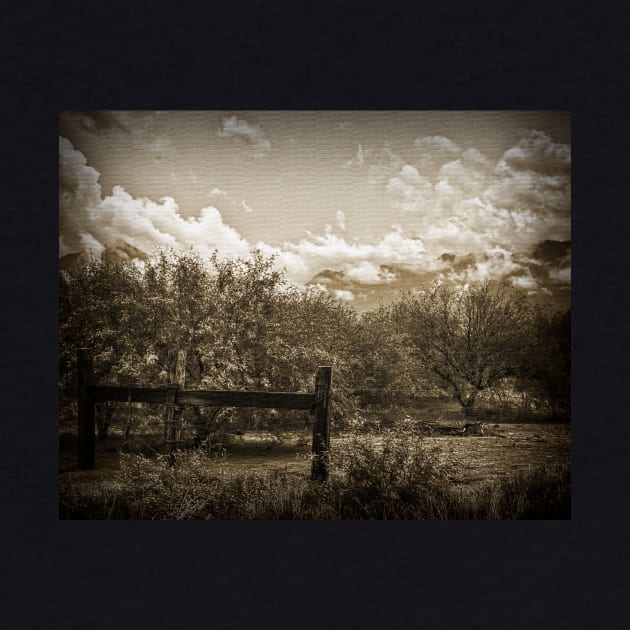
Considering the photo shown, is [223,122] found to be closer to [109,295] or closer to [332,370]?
[109,295]

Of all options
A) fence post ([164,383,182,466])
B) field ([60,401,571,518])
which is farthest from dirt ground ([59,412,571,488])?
fence post ([164,383,182,466])

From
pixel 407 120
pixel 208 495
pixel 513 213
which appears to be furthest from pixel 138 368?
pixel 513 213

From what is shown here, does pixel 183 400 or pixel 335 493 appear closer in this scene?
pixel 335 493

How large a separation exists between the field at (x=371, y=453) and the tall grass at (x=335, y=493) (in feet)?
0.04

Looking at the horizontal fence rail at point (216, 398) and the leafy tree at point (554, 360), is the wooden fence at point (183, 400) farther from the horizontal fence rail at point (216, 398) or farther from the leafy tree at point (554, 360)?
the leafy tree at point (554, 360)

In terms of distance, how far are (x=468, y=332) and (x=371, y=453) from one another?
1291 millimetres

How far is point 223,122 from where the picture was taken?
3.54m

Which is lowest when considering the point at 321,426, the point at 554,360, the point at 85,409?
the point at 321,426

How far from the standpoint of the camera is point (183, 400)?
11.9 feet

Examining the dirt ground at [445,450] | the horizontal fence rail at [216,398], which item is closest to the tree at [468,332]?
the dirt ground at [445,450]

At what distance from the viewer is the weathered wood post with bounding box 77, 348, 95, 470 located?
360cm

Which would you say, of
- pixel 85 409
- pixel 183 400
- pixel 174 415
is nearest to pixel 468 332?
pixel 183 400

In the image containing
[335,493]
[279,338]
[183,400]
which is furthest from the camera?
[279,338]

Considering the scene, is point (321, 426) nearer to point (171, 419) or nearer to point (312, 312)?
point (312, 312)
